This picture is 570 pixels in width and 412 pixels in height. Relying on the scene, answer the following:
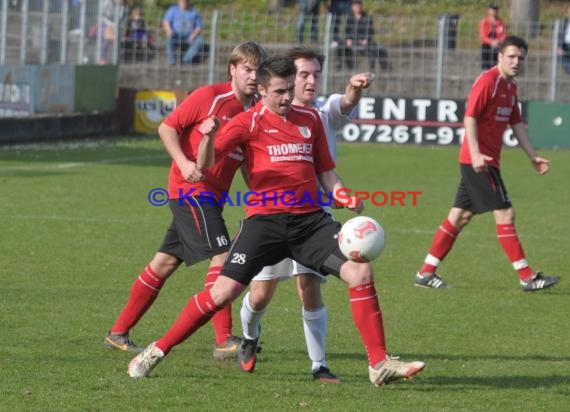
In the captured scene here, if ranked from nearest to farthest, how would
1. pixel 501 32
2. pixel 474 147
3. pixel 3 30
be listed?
pixel 474 147
pixel 3 30
pixel 501 32

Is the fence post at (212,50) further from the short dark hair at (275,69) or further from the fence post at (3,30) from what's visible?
the short dark hair at (275,69)

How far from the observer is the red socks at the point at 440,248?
11133 millimetres

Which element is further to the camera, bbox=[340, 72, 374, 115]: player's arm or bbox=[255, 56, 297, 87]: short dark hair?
bbox=[340, 72, 374, 115]: player's arm

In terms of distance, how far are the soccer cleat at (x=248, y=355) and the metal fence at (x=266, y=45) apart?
57.2 feet

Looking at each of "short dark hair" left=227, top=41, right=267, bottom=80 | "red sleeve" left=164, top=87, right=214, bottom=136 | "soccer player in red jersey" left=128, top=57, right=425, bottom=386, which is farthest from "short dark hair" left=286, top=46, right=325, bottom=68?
"red sleeve" left=164, top=87, right=214, bottom=136

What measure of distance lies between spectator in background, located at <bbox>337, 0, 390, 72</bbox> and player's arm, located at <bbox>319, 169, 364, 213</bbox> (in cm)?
1907

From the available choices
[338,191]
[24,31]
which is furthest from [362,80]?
[24,31]

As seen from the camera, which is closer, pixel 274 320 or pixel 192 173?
pixel 192 173

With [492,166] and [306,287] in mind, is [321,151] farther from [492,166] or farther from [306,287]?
[492,166]

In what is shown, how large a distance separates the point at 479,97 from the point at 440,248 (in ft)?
4.42

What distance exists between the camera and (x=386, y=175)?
20.0 m

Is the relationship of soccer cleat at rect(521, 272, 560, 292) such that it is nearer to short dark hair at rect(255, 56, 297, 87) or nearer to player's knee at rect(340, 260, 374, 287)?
player's knee at rect(340, 260, 374, 287)

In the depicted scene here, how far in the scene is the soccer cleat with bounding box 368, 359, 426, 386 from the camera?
6797 millimetres

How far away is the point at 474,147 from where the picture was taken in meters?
10.9
